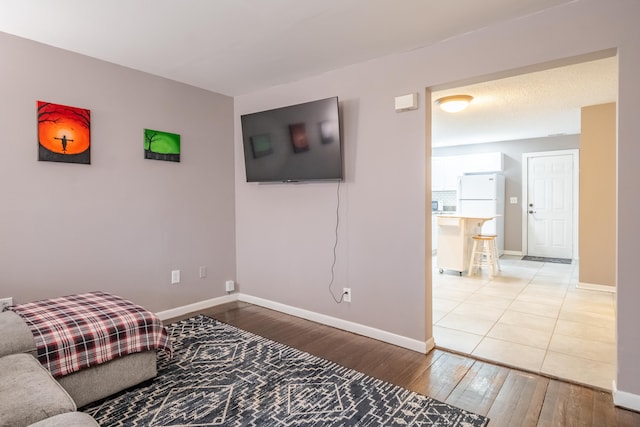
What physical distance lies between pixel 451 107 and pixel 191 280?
135 inches

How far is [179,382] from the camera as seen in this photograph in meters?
2.24

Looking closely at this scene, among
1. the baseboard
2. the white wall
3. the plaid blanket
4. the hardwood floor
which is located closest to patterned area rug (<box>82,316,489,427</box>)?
the hardwood floor

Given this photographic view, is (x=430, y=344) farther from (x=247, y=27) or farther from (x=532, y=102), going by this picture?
(x=532, y=102)

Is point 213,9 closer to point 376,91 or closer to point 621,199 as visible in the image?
point 376,91

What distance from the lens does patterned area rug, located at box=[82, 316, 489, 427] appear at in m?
1.87

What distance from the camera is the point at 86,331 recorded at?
6.42 ft

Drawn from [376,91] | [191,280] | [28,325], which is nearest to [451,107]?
[376,91]

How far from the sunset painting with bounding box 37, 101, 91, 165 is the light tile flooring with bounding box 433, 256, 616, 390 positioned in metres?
3.28

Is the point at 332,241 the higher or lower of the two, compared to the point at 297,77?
lower

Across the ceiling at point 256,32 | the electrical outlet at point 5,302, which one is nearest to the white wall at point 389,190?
the ceiling at point 256,32

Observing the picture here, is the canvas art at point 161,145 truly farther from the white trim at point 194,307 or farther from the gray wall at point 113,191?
the white trim at point 194,307

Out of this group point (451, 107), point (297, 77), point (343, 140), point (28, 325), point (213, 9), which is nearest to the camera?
point (28, 325)

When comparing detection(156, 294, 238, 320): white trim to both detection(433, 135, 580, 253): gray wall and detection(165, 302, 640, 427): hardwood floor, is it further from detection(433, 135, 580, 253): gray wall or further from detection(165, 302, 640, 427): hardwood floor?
detection(433, 135, 580, 253): gray wall

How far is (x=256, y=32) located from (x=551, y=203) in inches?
256
